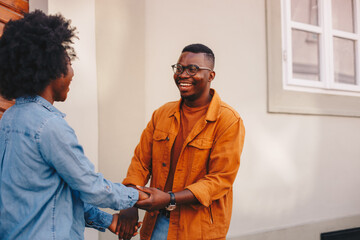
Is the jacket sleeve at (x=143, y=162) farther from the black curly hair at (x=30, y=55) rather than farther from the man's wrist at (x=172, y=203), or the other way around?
the black curly hair at (x=30, y=55)

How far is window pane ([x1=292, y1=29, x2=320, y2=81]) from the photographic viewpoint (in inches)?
184

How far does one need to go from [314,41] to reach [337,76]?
0.65 metres

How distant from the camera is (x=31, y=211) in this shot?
148 centimetres

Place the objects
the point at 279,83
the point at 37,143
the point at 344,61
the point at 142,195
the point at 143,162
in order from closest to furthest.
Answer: the point at 37,143
the point at 142,195
the point at 143,162
the point at 279,83
the point at 344,61

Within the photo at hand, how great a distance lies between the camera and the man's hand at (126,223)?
2279mm

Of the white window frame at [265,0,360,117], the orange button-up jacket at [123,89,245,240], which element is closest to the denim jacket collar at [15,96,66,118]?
the orange button-up jacket at [123,89,245,240]

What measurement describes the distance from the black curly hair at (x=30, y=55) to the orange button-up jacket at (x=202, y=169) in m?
0.95

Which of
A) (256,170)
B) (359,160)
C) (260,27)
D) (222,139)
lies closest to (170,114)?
(222,139)

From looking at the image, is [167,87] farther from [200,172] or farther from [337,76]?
[337,76]

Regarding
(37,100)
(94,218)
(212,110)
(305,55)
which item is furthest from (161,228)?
(305,55)

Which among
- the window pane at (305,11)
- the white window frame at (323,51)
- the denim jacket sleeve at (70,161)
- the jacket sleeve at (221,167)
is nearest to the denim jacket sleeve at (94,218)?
the denim jacket sleeve at (70,161)

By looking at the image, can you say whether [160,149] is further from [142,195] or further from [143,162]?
[142,195]

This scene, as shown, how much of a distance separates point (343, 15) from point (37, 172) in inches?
199

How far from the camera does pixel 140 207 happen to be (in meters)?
2.08
